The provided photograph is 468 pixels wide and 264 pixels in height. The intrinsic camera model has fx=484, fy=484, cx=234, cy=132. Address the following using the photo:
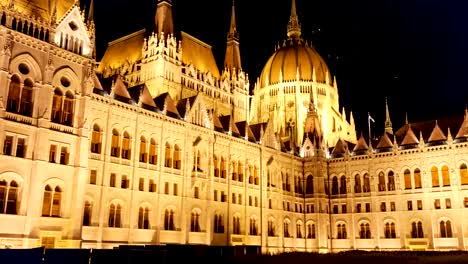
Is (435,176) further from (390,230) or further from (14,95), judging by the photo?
(14,95)

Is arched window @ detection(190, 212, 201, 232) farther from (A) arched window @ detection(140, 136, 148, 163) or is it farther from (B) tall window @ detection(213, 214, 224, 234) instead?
(A) arched window @ detection(140, 136, 148, 163)

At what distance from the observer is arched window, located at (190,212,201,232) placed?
5794 centimetres

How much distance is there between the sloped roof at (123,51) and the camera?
75.5 metres

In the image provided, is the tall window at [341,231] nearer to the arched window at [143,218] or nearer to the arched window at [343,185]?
the arched window at [343,185]

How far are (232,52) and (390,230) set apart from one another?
40.4m

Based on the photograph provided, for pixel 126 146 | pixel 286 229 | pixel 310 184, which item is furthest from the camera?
pixel 310 184

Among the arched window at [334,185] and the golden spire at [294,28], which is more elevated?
the golden spire at [294,28]

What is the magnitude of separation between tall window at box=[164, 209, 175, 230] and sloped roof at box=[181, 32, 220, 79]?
29354 millimetres

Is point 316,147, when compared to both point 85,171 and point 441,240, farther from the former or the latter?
point 85,171

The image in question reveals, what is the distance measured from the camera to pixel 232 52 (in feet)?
287

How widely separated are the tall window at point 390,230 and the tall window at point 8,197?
54130mm

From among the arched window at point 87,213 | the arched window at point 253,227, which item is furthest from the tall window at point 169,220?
the arched window at point 253,227

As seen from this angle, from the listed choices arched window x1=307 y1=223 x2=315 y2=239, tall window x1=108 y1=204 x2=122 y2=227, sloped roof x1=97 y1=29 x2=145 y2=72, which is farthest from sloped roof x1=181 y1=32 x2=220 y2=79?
tall window x1=108 y1=204 x2=122 y2=227

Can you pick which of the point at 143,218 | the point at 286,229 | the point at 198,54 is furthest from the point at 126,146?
the point at 198,54
